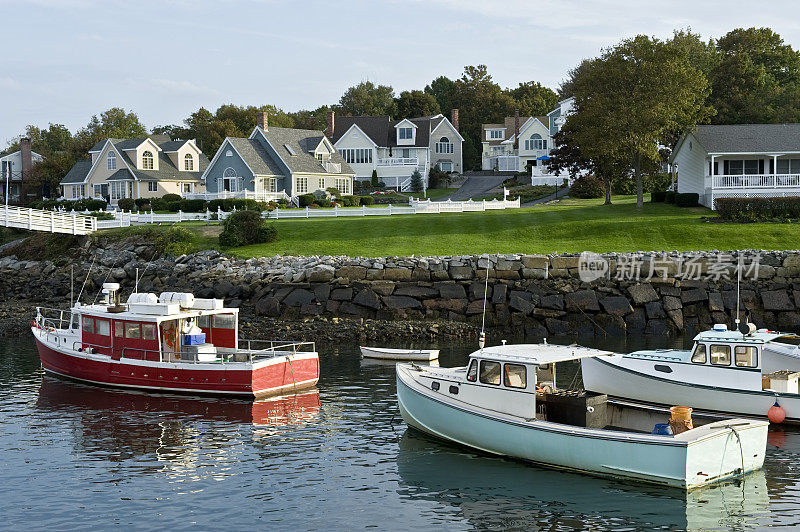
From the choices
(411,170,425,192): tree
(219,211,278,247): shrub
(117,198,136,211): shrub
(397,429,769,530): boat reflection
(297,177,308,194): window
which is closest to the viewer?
(397,429,769,530): boat reflection

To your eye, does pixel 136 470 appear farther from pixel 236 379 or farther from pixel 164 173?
pixel 164 173

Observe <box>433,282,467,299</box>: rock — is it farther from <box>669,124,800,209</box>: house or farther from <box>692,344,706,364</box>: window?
<box>669,124,800,209</box>: house

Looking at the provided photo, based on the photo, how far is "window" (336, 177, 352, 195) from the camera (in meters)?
80.5

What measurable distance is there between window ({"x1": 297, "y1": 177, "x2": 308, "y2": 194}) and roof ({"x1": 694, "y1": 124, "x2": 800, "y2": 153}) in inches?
1316

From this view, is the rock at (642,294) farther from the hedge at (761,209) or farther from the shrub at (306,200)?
the shrub at (306,200)

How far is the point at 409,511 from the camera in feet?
54.7

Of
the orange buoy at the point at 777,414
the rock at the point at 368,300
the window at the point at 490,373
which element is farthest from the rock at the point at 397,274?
the orange buoy at the point at 777,414

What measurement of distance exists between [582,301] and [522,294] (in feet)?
8.29

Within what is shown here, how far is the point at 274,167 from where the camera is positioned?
75.0m

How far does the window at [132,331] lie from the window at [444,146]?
242ft

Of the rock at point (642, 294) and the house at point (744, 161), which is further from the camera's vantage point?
the house at point (744, 161)

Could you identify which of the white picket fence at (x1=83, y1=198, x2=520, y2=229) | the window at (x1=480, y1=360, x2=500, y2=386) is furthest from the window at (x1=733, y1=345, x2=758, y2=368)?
the white picket fence at (x1=83, y1=198, x2=520, y2=229)

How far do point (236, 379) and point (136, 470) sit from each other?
679 cm

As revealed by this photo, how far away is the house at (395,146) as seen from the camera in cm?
9044
